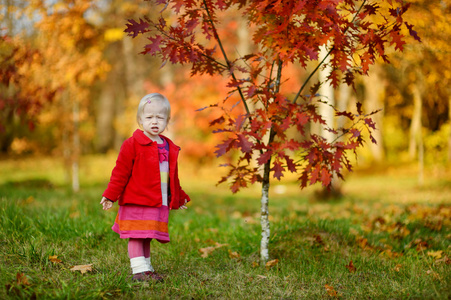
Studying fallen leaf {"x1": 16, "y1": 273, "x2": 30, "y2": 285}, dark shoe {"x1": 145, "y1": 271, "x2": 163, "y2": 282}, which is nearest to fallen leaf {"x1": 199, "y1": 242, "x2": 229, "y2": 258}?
dark shoe {"x1": 145, "y1": 271, "x2": 163, "y2": 282}

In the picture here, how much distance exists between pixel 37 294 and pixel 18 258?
74 centimetres

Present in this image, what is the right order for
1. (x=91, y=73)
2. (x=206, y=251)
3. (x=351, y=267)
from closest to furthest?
(x=351, y=267) < (x=206, y=251) < (x=91, y=73)

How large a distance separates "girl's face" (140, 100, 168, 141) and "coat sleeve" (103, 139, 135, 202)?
18 cm

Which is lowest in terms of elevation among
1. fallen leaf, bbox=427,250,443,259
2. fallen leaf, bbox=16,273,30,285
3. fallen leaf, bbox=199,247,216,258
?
fallen leaf, bbox=427,250,443,259

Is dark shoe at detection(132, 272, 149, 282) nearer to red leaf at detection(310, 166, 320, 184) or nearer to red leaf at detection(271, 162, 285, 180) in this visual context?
red leaf at detection(271, 162, 285, 180)

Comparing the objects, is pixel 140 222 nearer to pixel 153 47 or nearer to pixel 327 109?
pixel 153 47

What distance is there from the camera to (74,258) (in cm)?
335

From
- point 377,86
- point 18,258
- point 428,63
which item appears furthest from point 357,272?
point 377,86

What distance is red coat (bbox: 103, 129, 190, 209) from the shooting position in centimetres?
284

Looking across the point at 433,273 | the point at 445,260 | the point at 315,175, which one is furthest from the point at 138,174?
the point at 445,260

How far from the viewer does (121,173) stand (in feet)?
9.30

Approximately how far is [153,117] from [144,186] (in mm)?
518

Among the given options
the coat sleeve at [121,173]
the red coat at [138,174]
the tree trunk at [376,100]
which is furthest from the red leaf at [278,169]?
the tree trunk at [376,100]

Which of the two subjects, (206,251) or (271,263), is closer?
(271,263)
